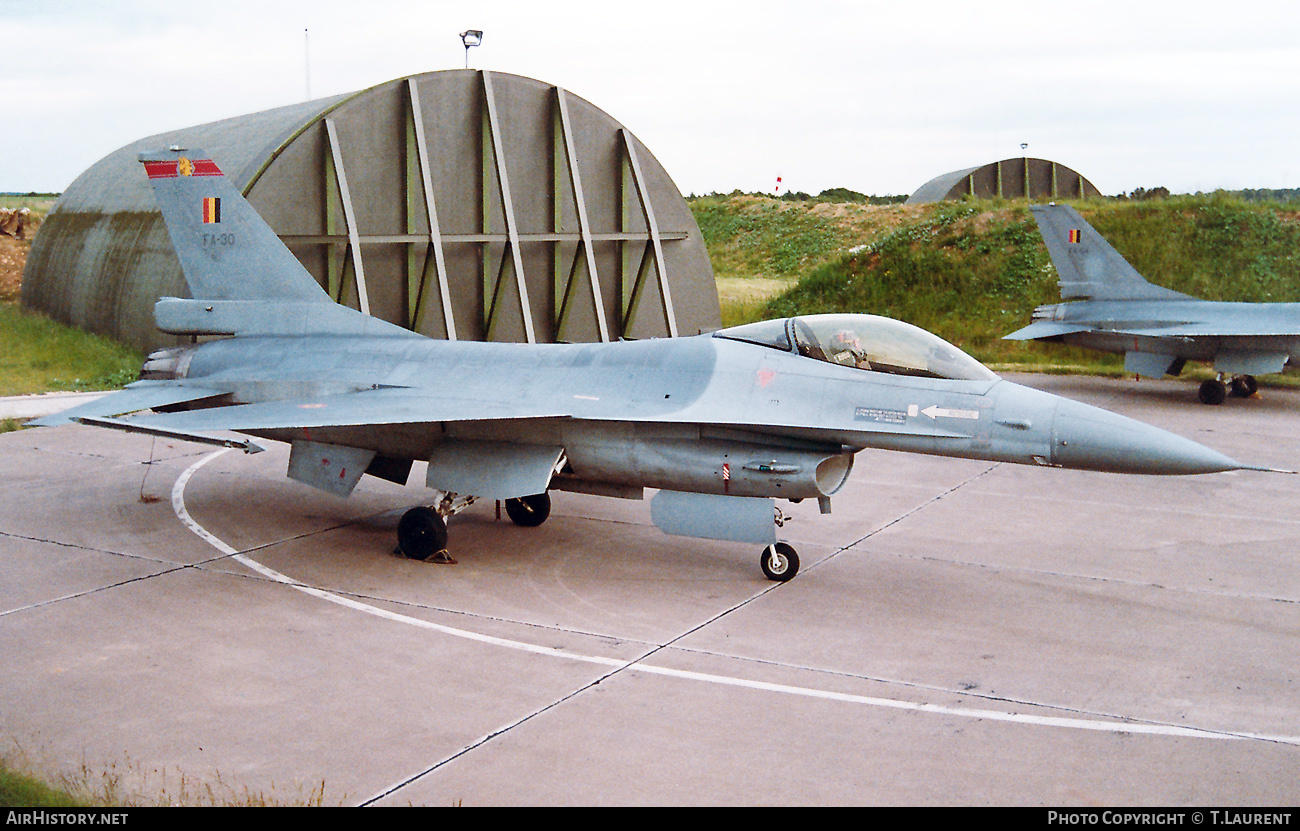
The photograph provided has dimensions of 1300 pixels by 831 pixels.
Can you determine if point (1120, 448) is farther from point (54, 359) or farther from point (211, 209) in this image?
point (54, 359)

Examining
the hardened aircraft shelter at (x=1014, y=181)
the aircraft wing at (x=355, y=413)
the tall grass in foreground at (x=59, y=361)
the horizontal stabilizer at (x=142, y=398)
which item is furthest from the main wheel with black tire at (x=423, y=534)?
the hardened aircraft shelter at (x=1014, y=181)

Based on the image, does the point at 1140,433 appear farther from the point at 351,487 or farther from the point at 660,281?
the point at 660,281

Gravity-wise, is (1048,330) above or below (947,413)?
above

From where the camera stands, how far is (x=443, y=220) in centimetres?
1861

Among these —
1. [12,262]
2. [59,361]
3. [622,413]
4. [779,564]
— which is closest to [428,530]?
[622,413]

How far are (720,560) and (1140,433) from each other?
12.3 ft

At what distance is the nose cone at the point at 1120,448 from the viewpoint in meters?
7.83

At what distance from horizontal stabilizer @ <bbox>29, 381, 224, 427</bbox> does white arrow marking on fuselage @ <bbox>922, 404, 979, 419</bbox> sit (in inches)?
269

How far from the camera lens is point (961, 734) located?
601 centimetres

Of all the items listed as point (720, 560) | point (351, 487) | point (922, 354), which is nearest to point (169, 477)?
point (351, 487)

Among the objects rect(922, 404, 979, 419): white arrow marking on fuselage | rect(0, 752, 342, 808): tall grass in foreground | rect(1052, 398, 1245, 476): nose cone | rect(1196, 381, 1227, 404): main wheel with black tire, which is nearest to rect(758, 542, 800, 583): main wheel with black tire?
rect(922, 404, 979, 419): white arrow marking on fuselage

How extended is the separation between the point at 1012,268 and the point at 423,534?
22740mm

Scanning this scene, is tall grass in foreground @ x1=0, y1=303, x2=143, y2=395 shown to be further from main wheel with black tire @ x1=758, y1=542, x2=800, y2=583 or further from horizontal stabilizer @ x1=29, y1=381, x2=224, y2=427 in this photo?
main wheel with black tire @ x1=758, y1=542, x2=800, y2=583
